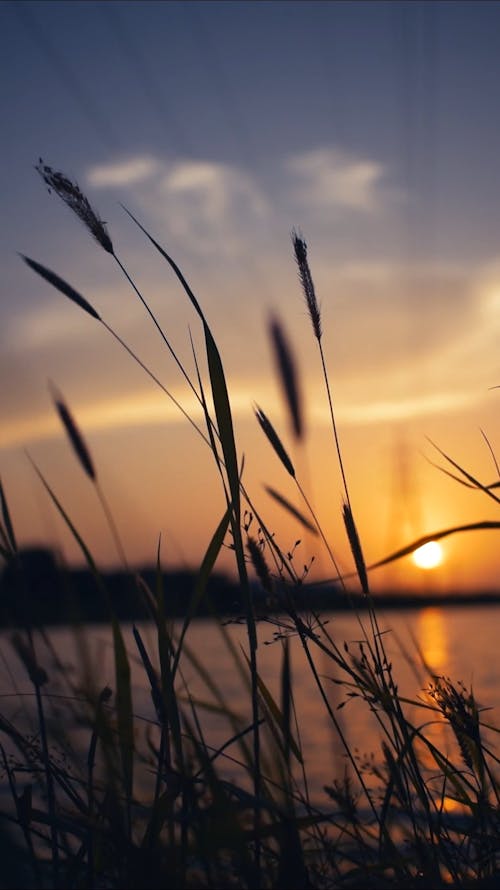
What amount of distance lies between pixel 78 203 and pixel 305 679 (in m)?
20.8

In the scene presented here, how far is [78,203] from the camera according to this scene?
1.81 meters

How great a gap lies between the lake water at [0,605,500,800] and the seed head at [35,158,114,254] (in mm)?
727

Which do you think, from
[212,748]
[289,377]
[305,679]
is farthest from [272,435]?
[305,679]

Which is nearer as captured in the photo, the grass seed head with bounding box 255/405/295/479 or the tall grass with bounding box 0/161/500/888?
the tall grass with bounding box 0/161/500/888

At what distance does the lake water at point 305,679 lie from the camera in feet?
5.97

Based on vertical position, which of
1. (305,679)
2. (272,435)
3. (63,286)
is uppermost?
(63,286)

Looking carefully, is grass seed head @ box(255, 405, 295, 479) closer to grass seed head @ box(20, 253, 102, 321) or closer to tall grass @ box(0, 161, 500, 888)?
tall grass @ box(0, 161, 500, 888)

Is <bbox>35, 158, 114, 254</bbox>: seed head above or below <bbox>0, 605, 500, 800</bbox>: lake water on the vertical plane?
above

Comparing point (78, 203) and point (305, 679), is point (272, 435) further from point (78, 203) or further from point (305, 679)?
point (305, 679)

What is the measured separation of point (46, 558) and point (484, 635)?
4388cm

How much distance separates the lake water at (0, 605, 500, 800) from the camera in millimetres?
1818

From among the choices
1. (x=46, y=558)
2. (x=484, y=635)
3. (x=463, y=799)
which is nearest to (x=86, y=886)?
(x=46, y=558)

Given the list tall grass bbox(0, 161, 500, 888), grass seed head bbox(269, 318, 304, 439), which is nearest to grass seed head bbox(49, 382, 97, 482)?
tall grass bbox(0, 161, 500, 888)

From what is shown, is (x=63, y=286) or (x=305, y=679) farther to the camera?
(x=305, y=679)
